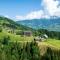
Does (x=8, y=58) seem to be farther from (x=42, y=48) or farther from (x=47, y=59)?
(x=42, y=48)

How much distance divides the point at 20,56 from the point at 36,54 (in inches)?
401

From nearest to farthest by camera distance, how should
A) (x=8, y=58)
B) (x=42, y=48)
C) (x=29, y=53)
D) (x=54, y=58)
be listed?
1. (x=8, y=58)
2. (x=54, y=58)
3. (x=29, y=53)
4. (x=42, y=48)

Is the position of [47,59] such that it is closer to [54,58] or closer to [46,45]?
[54,58]

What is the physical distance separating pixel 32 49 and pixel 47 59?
15.1 meters

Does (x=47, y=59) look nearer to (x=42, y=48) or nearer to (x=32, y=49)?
(x=32, y=49)

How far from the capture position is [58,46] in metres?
136

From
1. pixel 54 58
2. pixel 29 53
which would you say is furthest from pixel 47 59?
pixel 29 53

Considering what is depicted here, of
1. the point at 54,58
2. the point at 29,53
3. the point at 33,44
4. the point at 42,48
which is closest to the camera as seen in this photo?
the point at 54,58

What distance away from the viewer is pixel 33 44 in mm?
123875

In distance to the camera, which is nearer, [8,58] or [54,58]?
[8,58]

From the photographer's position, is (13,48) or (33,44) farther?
(33,44)

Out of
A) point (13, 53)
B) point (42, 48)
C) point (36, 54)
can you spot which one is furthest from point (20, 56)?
point (42, 48)

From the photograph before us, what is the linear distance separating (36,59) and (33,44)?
22.5 m

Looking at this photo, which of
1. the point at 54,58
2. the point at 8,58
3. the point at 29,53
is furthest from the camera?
the point at 29,53
